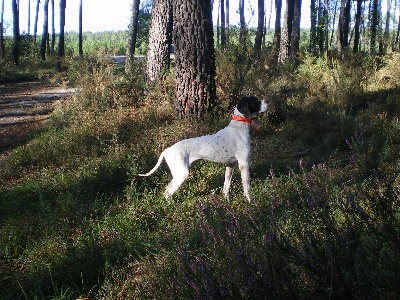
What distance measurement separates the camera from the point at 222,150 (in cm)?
406

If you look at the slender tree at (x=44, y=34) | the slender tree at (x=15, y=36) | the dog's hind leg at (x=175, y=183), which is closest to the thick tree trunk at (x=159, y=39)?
the dog's hind leg at (x=175, y=183)

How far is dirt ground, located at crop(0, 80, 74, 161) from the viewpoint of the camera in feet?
24.3

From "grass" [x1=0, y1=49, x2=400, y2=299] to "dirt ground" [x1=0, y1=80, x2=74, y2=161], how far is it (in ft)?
2.55

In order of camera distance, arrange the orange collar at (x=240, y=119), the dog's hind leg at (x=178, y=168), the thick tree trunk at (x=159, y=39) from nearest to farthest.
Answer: the dog's hind leg at (x=178, y=168)
the orange collar at (x=240, y=119)
the thick tree trunk at (x=159, y=39)

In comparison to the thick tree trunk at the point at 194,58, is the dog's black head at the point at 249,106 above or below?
below

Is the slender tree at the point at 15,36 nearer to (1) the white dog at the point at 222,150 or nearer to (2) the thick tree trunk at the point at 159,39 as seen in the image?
(2) the thick tree trunk at the point at 159,39

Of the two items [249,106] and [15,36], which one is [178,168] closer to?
[249,106]

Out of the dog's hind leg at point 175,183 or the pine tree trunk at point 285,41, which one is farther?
the pine tree trunk at point 285,41

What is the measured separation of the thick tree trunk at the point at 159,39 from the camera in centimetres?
860

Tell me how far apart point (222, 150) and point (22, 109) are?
8180 mm

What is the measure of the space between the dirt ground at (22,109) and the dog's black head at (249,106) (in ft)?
14.4

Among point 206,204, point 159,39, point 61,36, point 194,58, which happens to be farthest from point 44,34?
point 206,204

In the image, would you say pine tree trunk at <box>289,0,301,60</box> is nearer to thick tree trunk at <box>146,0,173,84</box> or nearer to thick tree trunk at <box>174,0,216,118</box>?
thick tree trunk at <box>146,0,173,84</box>

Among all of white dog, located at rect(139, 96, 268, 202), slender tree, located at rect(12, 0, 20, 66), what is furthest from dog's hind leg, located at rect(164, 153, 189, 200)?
slender tree, located at rect(12, 0, 20, 66)
